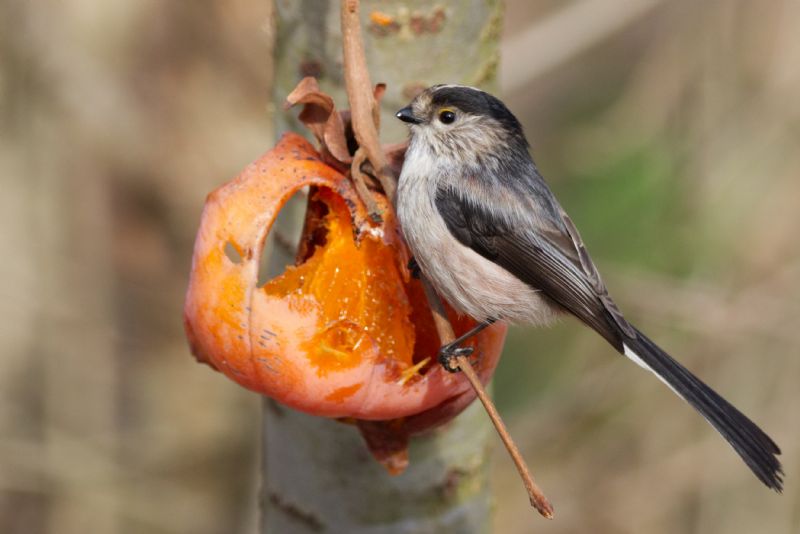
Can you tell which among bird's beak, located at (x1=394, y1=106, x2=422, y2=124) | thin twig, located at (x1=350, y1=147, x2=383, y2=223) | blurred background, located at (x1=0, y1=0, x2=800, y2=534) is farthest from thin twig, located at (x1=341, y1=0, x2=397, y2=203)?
blurred background, located at (x1=0, y1=0, x2=800, y2=534)

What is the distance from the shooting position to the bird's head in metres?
2.53

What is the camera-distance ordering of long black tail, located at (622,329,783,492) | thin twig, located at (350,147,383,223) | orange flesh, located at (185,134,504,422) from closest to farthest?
orange flesh, located at (185,134,504,422), thin twig, located at (350,147,383,223), long black tail, located at (622,329,783,492)

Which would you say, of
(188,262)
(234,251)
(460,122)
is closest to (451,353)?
(460,122)

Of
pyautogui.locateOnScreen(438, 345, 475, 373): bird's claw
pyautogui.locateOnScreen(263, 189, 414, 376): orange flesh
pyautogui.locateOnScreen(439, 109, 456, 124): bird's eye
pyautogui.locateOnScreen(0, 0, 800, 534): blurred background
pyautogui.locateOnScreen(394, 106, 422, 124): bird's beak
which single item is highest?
pyautogui.locateOnScreen(394, 106, 422, 124): bird's beak

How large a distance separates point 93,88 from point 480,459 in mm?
2198

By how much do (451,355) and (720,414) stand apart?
783mm

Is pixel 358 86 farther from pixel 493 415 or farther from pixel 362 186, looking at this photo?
pixel 493 415

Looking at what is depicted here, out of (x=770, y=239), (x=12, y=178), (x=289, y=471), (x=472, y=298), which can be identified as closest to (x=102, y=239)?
(x=12, y=178)

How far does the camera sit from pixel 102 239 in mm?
4363

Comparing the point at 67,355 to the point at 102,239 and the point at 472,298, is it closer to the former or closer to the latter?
the point at 102,239

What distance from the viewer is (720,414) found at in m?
2.55

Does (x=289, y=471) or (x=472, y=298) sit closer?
(x=472, y=298)

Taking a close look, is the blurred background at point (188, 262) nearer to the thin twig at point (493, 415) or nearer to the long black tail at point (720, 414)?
the long black tail at point (720, 414)

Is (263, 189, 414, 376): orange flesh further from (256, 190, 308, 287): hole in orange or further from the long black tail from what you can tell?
the long black tail
